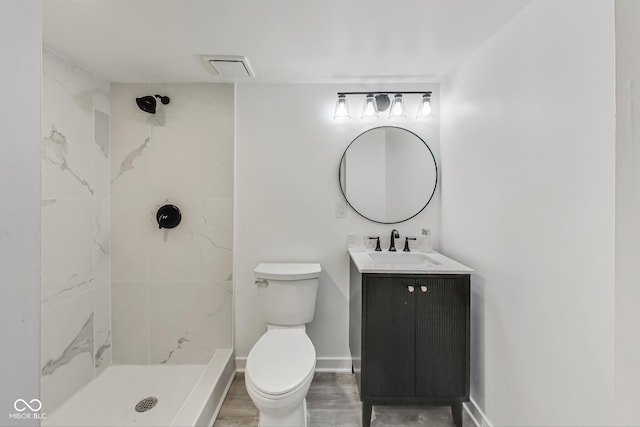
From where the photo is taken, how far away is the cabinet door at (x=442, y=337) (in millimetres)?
1756

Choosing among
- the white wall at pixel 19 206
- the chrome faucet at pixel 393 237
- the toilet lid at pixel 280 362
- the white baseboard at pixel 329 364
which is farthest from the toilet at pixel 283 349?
the white wall at pixel 19 206

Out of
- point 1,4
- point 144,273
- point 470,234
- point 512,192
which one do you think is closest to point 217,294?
point 144,273

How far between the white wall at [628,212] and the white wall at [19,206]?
2.37ft

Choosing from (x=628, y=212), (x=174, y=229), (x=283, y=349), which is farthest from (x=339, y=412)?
(x=628, y=212)

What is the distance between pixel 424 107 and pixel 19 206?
2.39m

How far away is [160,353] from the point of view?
2.46m

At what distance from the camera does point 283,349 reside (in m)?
1.78

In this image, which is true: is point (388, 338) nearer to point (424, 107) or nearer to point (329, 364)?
point (329, 364)

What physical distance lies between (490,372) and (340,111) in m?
1.88

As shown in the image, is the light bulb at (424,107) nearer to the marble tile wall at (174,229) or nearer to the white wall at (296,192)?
the white wall at (296,192)

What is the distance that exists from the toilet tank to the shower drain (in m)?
0.86

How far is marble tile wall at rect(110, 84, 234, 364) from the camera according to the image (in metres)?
2.41

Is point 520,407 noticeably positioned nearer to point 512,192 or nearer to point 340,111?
point 512,192

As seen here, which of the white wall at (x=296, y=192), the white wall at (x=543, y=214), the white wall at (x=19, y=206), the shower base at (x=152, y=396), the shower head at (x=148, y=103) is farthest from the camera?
the white wall at (x=296, y=192)
